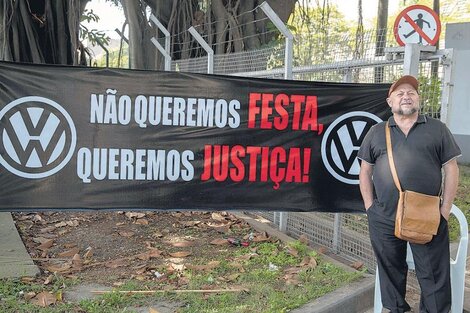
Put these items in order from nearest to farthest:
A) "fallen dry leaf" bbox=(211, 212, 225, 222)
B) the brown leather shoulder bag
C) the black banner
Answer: the brown leather shoulder bag < the black banner < "fallen dry leaf" bbox=(211, 212, 225, 222)

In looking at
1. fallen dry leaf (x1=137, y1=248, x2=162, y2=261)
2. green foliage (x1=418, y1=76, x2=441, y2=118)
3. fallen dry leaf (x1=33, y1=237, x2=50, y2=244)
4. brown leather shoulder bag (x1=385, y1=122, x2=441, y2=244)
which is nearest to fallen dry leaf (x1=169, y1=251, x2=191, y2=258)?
fallen dry leaf (x1=137, y1=248, x2=162, y2=261)

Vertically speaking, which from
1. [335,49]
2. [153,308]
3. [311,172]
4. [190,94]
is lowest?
[153,308]

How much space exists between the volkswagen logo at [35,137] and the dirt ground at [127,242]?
94 centimetres

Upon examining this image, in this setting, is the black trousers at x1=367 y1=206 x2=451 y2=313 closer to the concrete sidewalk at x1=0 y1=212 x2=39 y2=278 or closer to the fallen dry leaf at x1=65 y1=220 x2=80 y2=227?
the concrete sidewalk at x1=0 y1=212 x2=39 y2=278

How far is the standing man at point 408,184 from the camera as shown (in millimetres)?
3336

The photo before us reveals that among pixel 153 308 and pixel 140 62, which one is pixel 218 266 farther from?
pixel 140 62

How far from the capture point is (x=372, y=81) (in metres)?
5.12

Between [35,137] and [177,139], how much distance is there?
1106 millimetres

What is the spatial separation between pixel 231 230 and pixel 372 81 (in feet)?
7.37

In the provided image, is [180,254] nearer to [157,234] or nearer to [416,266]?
[157,234]

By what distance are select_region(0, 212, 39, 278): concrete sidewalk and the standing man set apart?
2787 mm

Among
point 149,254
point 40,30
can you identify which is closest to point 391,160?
point 149,254

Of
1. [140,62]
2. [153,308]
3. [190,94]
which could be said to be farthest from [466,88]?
[140,62]

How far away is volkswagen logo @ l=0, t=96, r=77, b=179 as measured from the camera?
3.99m
